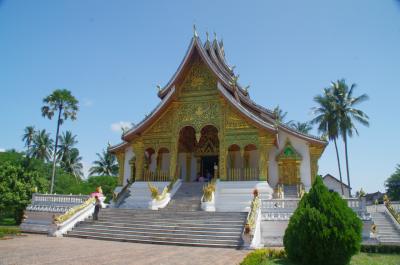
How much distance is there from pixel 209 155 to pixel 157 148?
3562 millimetres

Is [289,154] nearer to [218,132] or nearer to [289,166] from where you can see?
[289,166]

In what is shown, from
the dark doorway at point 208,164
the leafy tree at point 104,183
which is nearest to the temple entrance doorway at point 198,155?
the dark doorway at point 208,164

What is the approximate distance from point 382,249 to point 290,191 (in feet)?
26.7

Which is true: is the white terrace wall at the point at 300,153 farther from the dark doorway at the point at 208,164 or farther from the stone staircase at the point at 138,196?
the stone staircase at the point at 138,196

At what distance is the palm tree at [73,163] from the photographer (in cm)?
5232

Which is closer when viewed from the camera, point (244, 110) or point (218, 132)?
point (244, 110)

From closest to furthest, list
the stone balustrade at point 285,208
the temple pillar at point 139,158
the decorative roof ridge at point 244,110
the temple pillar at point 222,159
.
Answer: the stone balustrade at point 285,208
the decorative roof ridge at point 244,110
the temple pillar at point 222,159
the temple pillar at point 139,158

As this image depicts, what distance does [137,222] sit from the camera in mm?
13117

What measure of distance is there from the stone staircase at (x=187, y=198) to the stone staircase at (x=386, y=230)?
24.8 feet

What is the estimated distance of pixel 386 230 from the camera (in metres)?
13.9

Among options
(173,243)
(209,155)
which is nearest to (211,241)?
(173,243)

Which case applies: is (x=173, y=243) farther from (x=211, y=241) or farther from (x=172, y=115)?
(x=172, y=115)

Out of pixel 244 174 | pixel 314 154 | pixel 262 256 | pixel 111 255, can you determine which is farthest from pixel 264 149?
pixel 111 255

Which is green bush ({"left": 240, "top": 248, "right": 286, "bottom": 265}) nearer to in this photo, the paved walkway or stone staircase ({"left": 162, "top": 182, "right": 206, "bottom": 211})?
the paved walkway
